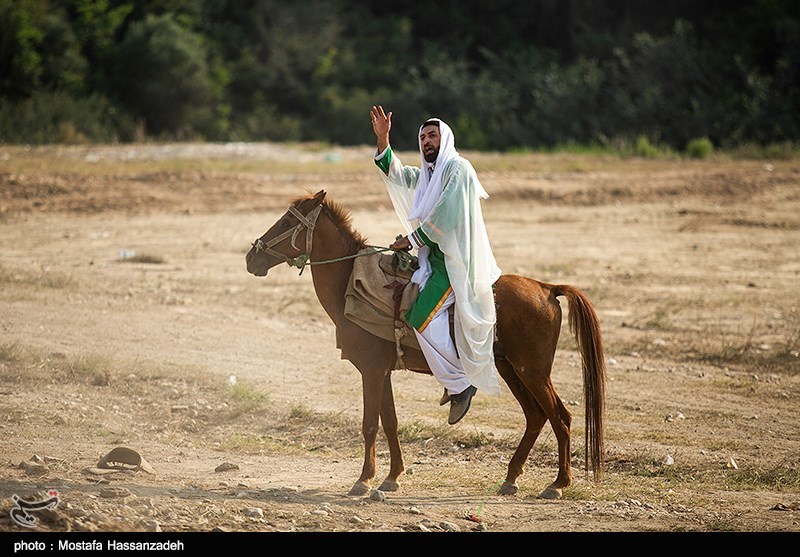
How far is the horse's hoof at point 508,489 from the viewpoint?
23.6ft

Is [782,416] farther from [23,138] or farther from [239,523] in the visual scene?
[23,138]

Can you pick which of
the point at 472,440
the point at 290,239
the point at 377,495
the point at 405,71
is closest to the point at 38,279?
the point at 472,440

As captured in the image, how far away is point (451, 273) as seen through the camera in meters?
6.96

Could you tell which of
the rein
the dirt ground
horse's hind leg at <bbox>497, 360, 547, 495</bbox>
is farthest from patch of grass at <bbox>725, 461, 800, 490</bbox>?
the rein

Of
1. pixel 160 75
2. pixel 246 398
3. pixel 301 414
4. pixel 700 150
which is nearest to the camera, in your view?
pixel 301 414

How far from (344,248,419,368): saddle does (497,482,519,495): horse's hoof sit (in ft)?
3.63

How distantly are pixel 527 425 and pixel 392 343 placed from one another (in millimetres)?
1054

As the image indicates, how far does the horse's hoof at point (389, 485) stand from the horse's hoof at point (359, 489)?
0.16 m

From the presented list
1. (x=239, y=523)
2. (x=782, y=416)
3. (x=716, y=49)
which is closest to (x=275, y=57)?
(x=716, y=49)

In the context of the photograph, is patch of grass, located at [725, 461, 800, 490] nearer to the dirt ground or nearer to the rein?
the dirt ground

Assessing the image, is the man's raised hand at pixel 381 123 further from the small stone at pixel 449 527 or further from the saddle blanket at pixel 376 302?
the small stone at pixel 449 527

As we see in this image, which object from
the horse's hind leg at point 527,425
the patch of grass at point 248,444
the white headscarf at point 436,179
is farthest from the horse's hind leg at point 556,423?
the patch of grass at point 248,444

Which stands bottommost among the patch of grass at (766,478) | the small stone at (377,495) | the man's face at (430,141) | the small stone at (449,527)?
the small stone at (377,495)

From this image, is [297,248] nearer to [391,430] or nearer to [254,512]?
[391,430]
